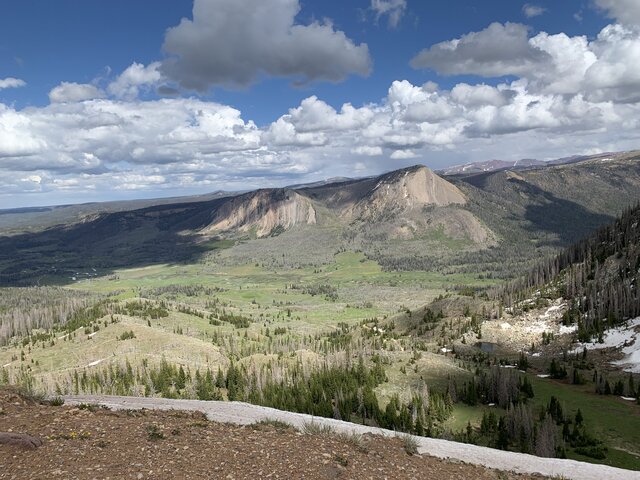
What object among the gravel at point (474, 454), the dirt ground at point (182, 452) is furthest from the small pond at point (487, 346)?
the dirt ground at point (182, 452)

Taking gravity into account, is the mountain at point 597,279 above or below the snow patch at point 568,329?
above

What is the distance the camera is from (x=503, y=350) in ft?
428

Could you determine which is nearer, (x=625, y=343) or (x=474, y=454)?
(x=474, y=454)

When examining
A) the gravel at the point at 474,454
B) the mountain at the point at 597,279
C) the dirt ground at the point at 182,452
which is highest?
the dirt ground at the point at 182,452

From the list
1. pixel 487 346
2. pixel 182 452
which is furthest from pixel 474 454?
pixel 487 346

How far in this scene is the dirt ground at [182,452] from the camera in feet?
70.1

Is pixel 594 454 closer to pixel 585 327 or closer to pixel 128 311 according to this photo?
pixel 585 327

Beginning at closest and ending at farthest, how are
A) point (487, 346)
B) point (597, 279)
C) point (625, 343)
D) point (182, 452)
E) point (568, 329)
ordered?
point (182, 452), point (625, 343), point (487, 346), point (568, 329), point (597, 279)

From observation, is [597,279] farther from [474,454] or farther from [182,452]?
[182,452]

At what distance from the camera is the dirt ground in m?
21.4

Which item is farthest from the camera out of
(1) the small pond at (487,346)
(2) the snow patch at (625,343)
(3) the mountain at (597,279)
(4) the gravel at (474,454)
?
(1) the small pond at (487,346)

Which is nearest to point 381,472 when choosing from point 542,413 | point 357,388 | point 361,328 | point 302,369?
point 357,388

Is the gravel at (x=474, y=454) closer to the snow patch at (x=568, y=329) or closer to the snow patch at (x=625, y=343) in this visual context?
the snow patch at (x=625, y=343)

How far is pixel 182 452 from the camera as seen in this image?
2420cm
